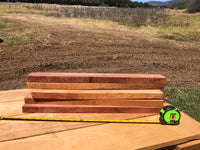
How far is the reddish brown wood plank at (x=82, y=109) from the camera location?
76.5 inches

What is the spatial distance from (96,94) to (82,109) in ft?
0.83

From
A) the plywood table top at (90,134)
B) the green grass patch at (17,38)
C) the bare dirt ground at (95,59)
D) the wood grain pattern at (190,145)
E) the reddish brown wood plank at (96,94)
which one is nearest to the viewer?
the plywood table top at (90,134)

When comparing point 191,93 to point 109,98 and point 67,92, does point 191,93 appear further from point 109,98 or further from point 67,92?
point 67,92

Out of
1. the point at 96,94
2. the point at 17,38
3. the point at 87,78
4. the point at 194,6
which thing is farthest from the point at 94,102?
the point at 194,6

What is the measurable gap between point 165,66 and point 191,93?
2.19 metres

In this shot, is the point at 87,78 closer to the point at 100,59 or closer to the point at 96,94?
the point at 96,94

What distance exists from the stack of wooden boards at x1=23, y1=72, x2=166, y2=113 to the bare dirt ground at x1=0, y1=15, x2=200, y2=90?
3130 millimetres

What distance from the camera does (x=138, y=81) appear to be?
197 cm

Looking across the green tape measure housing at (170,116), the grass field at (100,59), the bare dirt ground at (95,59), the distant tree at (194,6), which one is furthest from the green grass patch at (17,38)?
the distant tree at (194,6)

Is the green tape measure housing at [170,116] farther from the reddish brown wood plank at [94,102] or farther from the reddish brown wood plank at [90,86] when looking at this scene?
the reddish brown wood plank at [90,86]

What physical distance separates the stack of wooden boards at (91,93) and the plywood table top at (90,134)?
90mm

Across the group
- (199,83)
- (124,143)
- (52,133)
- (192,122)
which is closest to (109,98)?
(124,143)

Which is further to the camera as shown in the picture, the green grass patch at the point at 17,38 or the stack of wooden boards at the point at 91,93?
the green grass patch at the point at 17,38

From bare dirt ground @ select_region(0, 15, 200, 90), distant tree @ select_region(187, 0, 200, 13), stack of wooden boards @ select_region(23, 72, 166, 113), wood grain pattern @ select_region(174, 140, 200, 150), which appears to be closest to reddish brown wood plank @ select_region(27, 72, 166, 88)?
stack of wooden boards @ select_region(23, 72, 166, 113)
